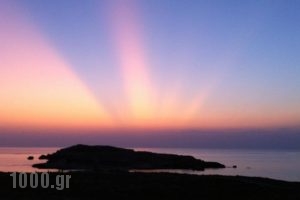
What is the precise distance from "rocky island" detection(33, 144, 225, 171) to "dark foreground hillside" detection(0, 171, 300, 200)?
277 ft

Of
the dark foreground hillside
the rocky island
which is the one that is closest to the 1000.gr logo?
the dark foreground hillside

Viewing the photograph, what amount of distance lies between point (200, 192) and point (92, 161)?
96.4m

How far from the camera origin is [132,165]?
124125 millimetres

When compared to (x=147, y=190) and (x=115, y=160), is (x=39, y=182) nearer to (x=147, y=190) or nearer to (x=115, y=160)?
(x=147, y=190)

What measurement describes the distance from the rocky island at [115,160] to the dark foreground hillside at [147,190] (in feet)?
277

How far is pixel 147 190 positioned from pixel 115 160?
321 feet

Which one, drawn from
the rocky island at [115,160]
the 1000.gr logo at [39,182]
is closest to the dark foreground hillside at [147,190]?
the 1000.gr logo at [39,182]

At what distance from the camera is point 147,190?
30.1 meters

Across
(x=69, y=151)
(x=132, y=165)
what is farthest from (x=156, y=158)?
(x=69, y=151)

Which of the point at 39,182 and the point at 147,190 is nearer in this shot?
the point at 147,190

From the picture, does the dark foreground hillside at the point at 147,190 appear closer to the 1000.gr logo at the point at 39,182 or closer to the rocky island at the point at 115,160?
the 1000.gr logo at the point at 39,182

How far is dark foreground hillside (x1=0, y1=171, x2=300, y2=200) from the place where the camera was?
27.6 meters

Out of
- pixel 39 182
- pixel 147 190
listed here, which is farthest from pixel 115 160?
pixel 147 190

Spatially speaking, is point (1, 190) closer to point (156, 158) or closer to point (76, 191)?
point (76, 191)
